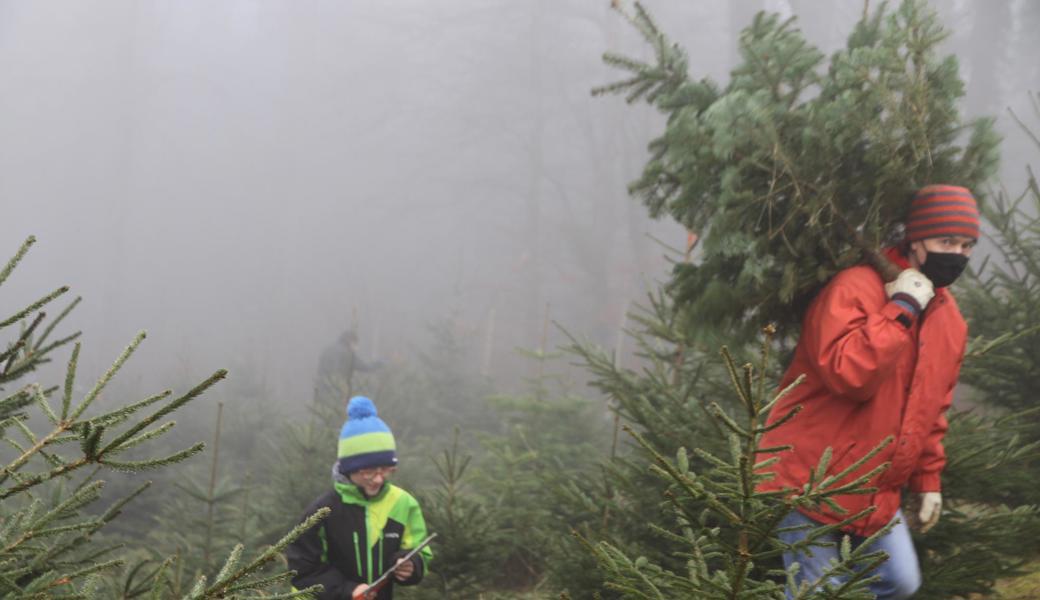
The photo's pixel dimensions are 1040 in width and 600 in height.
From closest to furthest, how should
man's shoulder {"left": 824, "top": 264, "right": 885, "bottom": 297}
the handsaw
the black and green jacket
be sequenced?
man's shoulder {"left": 824, "top": 264, "right": 885, "bottom": 297}, the handsaw, the black and green jacket

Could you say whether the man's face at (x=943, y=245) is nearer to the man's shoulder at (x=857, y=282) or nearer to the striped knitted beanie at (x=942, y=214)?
the striped knitted beanie at (x=942, y=214)

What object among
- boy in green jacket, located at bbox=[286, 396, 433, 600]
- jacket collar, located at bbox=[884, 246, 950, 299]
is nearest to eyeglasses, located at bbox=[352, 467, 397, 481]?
boy in green jacket, located at bbox=[286, 396, 433, 600]

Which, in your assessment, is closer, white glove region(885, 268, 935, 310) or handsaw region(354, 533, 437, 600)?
white glove region(885, 268, 935, 310)

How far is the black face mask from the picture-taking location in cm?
280

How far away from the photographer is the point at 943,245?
2814 millimetres

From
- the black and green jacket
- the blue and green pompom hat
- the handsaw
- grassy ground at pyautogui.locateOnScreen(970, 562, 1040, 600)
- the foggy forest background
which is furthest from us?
the foggy forest background

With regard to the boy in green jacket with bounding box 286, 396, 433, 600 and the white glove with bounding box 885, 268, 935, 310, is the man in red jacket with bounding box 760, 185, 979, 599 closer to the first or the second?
the white glove with bounding box 885, 268, 935, 310

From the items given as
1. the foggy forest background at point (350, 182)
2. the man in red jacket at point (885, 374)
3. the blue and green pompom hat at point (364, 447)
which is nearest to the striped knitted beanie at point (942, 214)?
the man in red jacket at point (885, 374)

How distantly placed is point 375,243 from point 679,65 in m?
54.1

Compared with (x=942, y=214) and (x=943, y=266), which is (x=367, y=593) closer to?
(x=943, y=266)

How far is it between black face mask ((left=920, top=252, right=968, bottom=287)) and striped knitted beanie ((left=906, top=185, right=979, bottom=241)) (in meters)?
0.08

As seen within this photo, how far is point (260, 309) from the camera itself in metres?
46.7

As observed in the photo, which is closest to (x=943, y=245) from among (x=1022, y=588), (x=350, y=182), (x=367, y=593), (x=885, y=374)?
(x=885, y=374)

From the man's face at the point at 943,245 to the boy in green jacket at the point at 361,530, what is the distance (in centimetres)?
253
